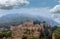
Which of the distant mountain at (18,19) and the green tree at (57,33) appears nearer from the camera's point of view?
the green tree at (57,33)

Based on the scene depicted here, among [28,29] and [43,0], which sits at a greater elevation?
[43,0]

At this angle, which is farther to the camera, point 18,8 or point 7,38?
point 18,8

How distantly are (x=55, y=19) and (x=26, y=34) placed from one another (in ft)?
4.44

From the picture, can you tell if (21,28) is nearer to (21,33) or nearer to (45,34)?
(21,33)

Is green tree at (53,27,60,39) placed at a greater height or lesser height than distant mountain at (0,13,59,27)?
lesser

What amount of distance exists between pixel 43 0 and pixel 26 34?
63.8 inches

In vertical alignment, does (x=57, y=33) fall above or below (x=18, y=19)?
below

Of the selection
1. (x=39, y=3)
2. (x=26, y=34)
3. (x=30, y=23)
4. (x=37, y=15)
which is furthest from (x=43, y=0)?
(x=26, y=34)

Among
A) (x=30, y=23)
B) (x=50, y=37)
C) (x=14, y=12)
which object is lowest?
(x=50, y=37)

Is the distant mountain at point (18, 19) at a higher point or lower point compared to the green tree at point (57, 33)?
higher

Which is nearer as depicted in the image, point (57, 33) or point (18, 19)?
point (57, 33)

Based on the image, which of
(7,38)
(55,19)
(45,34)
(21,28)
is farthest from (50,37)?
(7,38)

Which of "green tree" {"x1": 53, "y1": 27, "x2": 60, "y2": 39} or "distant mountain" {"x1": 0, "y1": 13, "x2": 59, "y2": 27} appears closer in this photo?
"green tree" {"x1": 53, "y1": 27, "x2": 60, "y2": 39}

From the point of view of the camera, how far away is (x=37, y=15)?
7.21m
